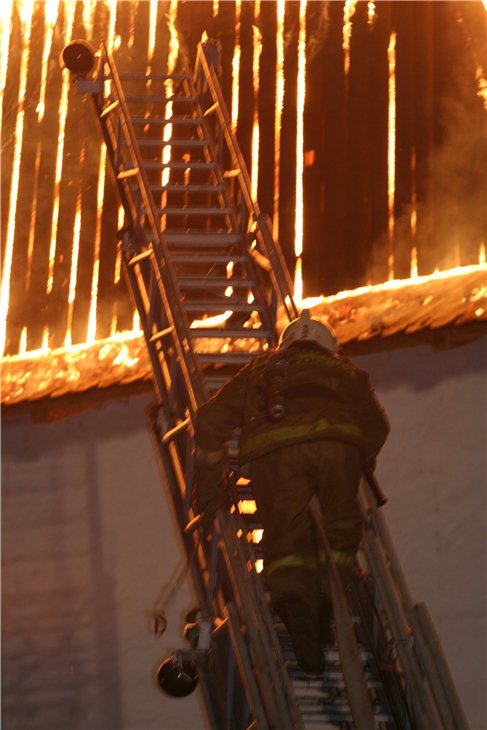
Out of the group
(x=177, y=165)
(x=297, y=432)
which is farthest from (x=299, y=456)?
(x=177, y=165)

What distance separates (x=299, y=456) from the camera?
16.2 ft

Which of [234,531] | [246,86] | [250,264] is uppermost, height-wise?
[246,86]

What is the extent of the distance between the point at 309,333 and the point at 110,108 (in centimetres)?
264

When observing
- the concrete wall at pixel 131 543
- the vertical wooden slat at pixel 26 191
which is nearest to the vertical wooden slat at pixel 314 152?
the concrete wall at pixel 131 543

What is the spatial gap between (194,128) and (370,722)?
5.53m

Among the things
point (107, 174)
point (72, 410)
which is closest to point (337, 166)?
point (107, 174)

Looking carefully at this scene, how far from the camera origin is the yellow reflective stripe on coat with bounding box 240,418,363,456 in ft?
16.2

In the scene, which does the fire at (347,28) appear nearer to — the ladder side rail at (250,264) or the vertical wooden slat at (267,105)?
the vertical wooden slat at (267,105)

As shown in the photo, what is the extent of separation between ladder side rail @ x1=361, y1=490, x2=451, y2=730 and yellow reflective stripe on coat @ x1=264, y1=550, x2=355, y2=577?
0.28 meters

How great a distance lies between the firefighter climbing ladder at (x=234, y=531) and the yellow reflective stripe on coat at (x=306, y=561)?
23cm

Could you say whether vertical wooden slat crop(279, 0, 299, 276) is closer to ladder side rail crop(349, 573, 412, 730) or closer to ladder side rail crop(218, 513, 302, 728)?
ladder side rail crop(349, 573, 412, 730)

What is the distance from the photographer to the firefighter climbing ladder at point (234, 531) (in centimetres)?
482

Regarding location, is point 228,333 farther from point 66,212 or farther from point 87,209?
point 66,212

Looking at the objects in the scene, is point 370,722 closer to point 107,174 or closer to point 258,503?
point 258,503
